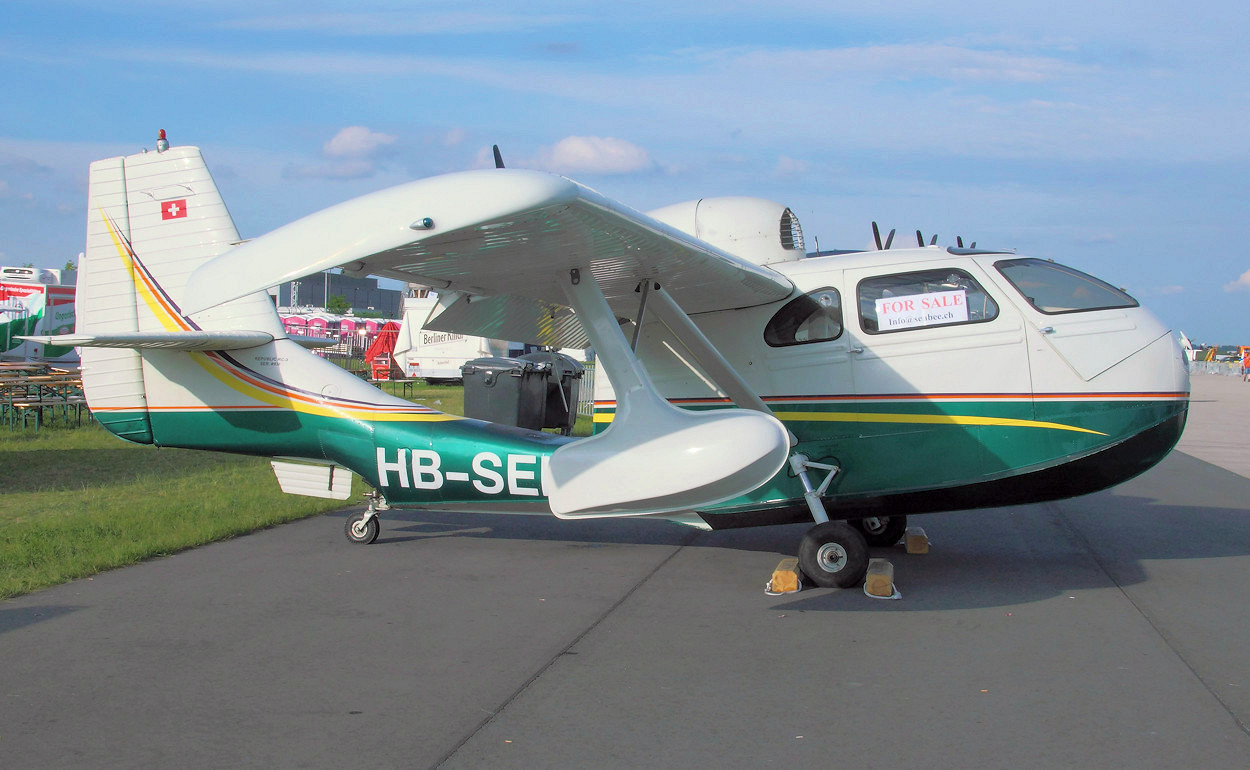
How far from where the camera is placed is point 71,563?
23.6 feet

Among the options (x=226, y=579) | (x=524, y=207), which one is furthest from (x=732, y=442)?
(x=226, y=579)

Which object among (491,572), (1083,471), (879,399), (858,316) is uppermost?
(858,316)

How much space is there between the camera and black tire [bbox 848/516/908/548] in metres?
8.38

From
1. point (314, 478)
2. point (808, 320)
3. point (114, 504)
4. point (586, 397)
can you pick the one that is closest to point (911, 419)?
point (808, 320)

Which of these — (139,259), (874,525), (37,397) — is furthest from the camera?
(37,397)

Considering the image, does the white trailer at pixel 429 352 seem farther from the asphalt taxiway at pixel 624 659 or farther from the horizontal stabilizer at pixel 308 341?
the asphalt taxiway at pixel 624 659

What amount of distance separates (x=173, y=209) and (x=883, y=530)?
22.5 feet

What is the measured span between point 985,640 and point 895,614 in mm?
723

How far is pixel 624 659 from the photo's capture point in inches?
207

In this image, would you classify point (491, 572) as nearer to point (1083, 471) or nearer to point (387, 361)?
point (1083, 471)

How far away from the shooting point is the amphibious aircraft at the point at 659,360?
5.50m

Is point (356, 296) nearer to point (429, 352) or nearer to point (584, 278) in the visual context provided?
point (429, 352)

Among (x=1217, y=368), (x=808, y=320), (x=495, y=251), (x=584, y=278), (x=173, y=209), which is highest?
(x=173, y=209)

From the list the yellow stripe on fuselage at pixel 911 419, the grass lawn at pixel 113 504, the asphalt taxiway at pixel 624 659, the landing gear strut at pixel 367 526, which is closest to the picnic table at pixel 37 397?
the grass lawn at pixel 113 504
